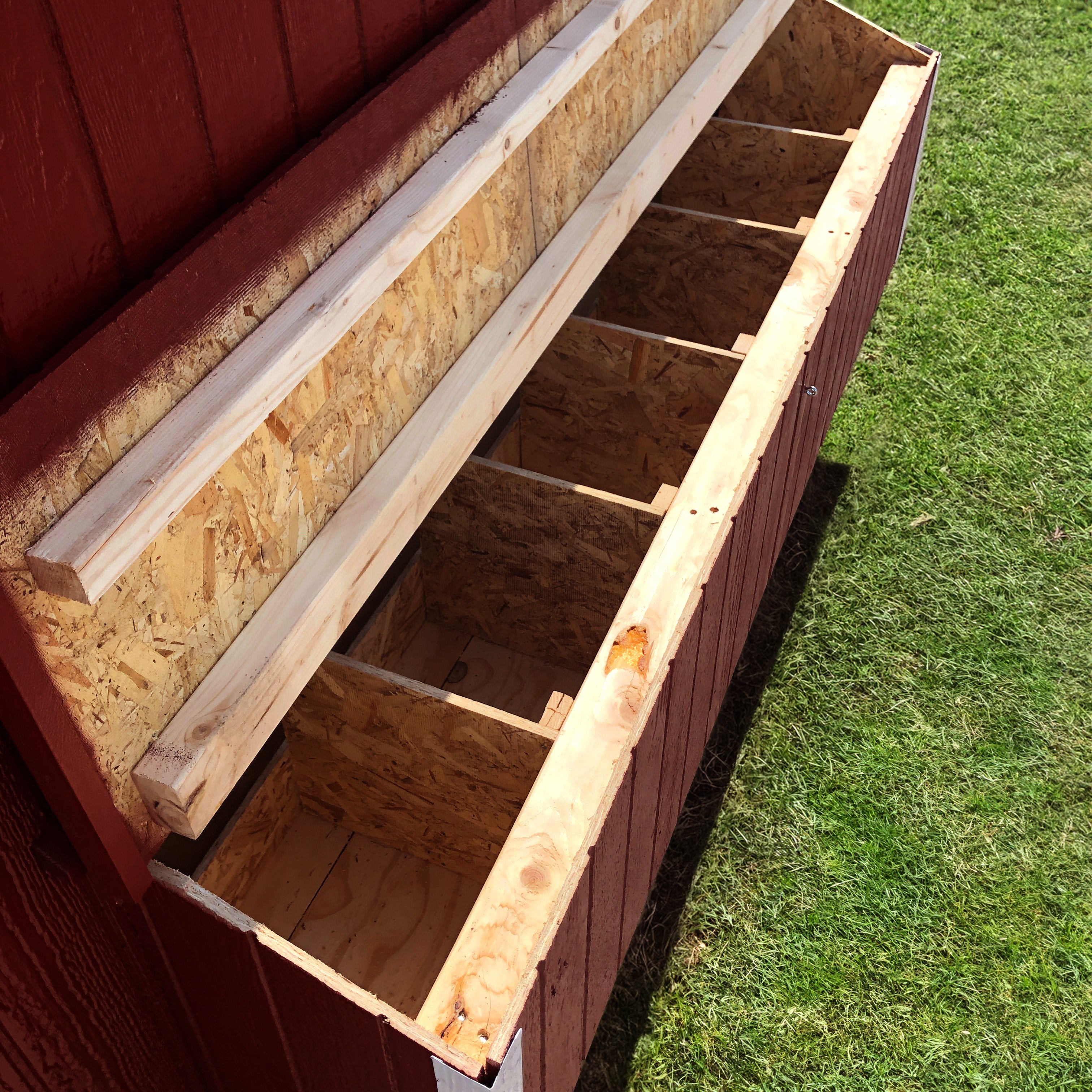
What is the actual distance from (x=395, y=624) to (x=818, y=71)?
3766mm

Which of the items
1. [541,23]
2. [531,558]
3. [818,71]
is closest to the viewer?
[541,23]

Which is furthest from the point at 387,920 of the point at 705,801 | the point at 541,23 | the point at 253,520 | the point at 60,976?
the point at 541,23

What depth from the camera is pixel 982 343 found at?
6.57 m

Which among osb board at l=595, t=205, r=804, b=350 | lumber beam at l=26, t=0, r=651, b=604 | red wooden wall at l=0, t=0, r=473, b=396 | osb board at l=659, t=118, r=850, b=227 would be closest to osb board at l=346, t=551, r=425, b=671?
osb board at l=595, t=205, r=804, b=350

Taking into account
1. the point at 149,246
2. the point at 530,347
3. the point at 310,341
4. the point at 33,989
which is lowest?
the point at 33,989

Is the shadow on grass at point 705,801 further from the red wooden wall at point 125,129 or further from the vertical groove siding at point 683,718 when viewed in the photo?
the red wooden wall at point 125,129

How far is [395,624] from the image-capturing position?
403 centimetres

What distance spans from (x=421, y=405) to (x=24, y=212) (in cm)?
118

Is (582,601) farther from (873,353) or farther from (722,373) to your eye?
(873,353)

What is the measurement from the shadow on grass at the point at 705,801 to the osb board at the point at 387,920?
28.8 inches

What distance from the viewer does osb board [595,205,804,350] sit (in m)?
4.57

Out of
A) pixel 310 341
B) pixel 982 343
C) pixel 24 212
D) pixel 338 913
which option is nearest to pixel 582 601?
pixel 338 913

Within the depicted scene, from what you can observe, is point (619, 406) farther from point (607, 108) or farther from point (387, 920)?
point (387, 920)

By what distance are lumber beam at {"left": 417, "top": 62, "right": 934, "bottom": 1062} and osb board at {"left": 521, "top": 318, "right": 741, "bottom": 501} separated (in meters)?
0.42
